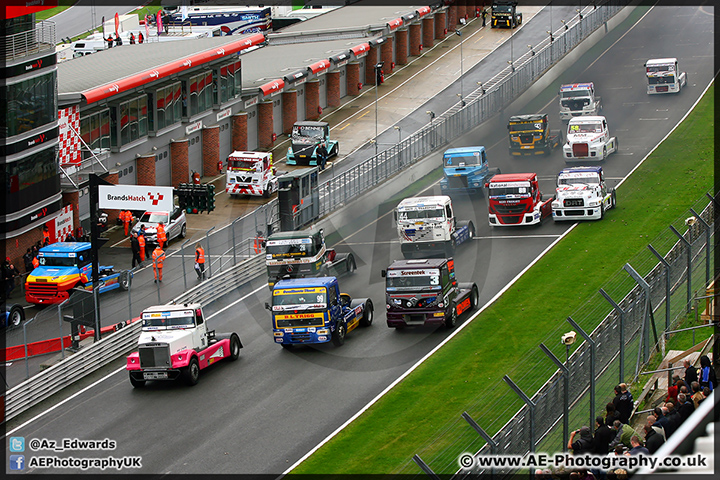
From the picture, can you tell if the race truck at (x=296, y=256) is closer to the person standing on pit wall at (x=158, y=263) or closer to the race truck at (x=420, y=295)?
the person standing on pit wall at (x=158, y=263)

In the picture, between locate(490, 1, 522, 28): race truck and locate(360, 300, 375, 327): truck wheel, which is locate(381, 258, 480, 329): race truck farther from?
locate(490, 1, 522, 28): race truck

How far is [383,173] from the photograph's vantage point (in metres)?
51.4

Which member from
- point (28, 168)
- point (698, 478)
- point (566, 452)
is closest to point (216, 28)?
point (28, 168)

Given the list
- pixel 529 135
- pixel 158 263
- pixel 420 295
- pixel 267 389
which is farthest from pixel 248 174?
pixel 267 389

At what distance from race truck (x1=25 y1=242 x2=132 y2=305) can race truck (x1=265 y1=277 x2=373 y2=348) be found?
28.8ft

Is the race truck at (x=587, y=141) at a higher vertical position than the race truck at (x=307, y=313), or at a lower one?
higher

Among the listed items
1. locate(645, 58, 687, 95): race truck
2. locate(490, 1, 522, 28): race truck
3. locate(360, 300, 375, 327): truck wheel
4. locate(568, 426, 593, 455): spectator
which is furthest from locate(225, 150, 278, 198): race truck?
locate(490, 1, 522, 28): race truck

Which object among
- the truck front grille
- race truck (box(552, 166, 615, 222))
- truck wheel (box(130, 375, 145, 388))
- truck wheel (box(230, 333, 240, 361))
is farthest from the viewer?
race truck (box(552, 166, 615, 222))

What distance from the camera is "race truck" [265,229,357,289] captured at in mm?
38469

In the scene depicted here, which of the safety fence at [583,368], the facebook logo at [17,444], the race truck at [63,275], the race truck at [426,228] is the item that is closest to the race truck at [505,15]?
the race truck at [426,228]

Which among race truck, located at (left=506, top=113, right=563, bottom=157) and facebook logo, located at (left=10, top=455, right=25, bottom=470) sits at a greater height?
race truck, located at (left=506, top=113, right=563, bottom=157)

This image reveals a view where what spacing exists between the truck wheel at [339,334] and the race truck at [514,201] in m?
12.1

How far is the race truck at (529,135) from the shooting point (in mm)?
52844

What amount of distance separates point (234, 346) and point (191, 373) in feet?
7.61
